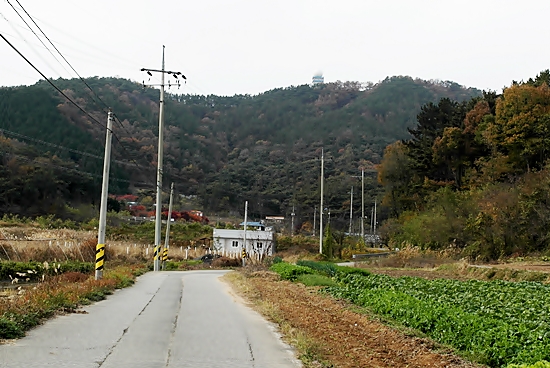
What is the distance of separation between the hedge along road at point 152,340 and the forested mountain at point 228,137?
22087mm

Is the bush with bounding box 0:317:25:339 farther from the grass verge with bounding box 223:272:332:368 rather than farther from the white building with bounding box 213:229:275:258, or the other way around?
the white building with bounding box 213:229:275:258

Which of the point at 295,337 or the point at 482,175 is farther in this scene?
the point at 482,175

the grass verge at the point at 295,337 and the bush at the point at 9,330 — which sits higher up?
the bush at the point at 9,330

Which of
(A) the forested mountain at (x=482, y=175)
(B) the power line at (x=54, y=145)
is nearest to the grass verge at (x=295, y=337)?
(A) the forested mountain at (x=482, y=175)

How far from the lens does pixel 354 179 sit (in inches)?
3290

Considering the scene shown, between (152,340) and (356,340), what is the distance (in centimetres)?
366

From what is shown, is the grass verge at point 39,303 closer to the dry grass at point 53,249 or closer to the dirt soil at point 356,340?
the dirt soil at point 356,340

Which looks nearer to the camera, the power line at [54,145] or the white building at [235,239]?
the power line at [54,145]

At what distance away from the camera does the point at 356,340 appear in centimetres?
1013

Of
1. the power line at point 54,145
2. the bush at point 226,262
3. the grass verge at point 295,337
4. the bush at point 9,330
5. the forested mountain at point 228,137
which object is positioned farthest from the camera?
the bush at point 226,262

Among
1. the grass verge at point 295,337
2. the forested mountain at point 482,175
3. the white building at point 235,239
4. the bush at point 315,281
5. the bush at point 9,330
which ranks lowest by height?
the grass verge at point 295,337

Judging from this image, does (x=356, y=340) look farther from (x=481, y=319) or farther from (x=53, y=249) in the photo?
(x=53, y=249)

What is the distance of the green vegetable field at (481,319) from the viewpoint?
7707 mm

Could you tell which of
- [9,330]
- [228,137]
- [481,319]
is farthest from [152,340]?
[228,137]
